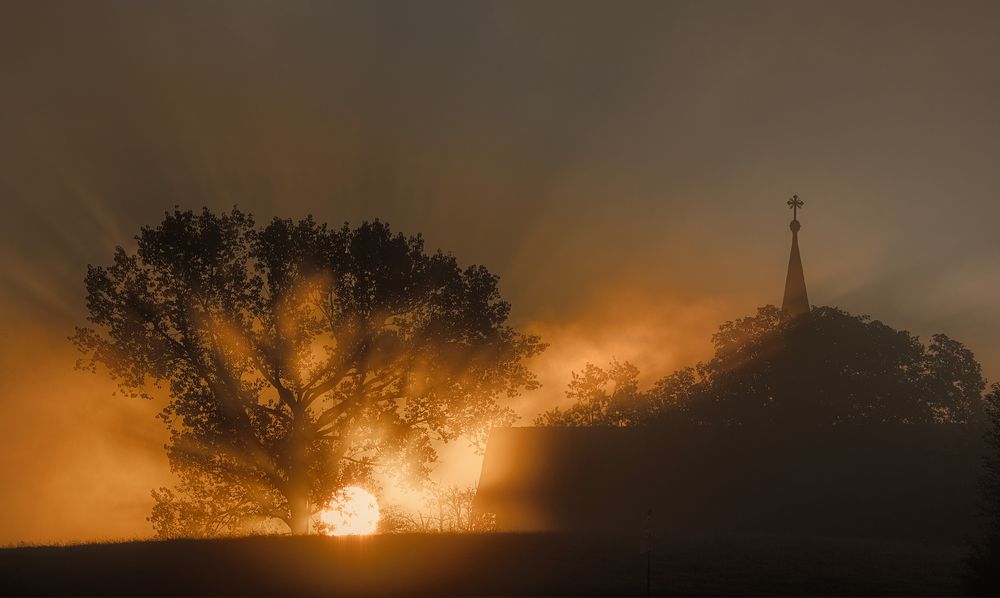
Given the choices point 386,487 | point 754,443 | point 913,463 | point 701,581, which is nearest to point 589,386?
point 754,443

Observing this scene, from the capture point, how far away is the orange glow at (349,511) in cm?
4641

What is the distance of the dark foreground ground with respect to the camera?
3069 centimetres

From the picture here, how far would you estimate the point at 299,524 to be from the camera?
4569 centimetres

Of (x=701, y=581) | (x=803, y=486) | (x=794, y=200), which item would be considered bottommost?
(x=701, y=581)

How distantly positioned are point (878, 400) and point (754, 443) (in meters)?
16.5

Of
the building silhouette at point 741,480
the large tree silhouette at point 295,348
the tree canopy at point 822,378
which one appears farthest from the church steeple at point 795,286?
the large tree silhouette at point 295,348

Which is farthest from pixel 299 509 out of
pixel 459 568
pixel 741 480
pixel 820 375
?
pixel 820 375

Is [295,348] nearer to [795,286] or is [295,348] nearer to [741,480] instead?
[741,480]

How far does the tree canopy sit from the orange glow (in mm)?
27601

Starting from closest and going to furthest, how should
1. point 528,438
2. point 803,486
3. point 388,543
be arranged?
1. point 388,543
2. point 803,486
3. point 528,438

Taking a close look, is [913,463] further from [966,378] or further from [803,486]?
[966,378]

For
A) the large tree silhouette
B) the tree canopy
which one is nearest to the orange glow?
the large tree silhouette

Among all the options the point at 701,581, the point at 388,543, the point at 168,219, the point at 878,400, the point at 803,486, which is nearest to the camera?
the point at 701,581

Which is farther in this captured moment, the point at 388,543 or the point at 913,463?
the point at 913,463
